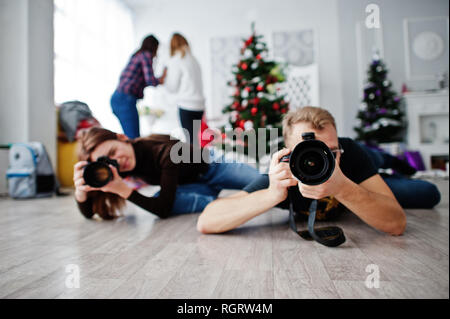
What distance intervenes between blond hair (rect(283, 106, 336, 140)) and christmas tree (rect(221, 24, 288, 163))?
1.43 meters

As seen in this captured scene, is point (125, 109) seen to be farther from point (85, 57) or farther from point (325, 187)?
point (325, 187)

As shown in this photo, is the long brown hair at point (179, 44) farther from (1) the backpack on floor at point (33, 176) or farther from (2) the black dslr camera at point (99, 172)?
(2) the black dslr camera at point (99, 172)

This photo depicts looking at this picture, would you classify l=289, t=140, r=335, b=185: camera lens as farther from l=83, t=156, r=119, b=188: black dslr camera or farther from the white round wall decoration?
l=83, t=156, r=119, b=188: black dslr camera

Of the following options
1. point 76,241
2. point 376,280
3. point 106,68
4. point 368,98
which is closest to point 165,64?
point 106,68

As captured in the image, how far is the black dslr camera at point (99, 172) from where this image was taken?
0.76 metres

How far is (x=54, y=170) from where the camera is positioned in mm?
1785

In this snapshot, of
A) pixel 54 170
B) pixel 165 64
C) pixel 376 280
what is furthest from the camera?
pixel 165 64

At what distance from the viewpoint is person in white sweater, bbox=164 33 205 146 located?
193cm

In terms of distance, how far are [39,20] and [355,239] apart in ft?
2.55

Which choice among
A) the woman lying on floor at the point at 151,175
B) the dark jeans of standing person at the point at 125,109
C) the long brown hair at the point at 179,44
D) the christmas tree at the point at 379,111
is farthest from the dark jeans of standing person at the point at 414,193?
the christmas tree at the point at 379,111

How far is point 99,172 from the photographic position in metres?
0.78

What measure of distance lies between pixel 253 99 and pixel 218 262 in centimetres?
185

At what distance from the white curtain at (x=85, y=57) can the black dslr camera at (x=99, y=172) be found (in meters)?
0.10
